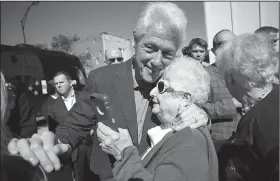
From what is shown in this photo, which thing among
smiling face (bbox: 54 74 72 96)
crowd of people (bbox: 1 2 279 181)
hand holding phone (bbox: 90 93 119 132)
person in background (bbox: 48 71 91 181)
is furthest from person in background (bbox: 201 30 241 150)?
smiling face (bbox: 54 74 72 96)

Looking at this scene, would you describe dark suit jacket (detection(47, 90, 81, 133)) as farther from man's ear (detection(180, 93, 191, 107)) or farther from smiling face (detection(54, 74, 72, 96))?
man's ear (detection(180, 93, 191, 107))

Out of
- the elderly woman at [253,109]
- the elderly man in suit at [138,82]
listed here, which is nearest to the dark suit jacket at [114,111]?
the elderly man in suit at [138,82]

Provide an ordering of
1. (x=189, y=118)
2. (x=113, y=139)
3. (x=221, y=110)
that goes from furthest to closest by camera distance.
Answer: (x=221, y=110) → (x=189, y=118) → (x=113, y=139)

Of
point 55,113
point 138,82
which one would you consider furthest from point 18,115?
point 55,113

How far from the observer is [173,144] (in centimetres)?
136

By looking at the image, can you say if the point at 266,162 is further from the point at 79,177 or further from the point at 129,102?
the point at 79,177

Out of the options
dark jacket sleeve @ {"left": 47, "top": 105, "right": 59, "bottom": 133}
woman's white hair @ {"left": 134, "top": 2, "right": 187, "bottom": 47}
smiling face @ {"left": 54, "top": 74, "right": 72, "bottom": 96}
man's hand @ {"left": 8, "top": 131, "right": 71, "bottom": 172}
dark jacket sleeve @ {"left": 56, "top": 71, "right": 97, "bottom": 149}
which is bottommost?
dark jacket sleeve @ {"left": 47, "top": 105, "right": 59, "bottom": 133}

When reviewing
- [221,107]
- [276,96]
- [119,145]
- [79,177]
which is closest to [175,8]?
[276,96]

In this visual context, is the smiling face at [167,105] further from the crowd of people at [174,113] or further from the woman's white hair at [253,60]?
the woman's white hair at [253,60]

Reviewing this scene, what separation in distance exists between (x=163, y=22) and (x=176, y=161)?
102cm

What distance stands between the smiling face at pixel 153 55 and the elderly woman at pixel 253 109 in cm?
40

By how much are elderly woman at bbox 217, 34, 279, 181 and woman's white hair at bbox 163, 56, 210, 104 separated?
0.86 feet

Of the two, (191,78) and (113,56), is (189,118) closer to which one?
(191,78)

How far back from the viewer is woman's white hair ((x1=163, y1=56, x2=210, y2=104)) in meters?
1.58
